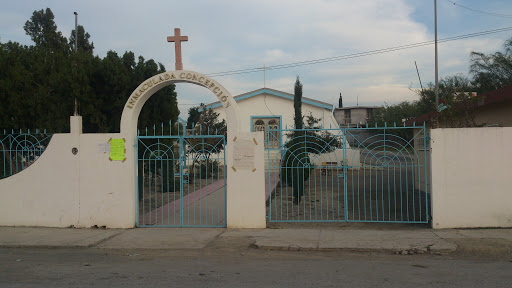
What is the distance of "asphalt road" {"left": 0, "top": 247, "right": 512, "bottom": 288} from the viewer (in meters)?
6.07

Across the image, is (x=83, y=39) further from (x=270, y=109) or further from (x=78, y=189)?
(x=78, y=189)

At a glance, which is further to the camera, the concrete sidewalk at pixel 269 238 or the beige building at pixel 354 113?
the beige building at pixel 354 113

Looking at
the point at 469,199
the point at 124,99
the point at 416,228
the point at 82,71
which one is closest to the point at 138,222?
the point at 124,99

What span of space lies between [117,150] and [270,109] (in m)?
20.5

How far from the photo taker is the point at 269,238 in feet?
29.1

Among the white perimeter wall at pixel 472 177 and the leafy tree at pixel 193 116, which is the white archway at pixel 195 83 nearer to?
the white perimeter wall at pixel 472 177

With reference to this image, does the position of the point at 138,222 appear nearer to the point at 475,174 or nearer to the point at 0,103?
the point at 0,103

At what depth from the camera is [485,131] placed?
9.41 metres

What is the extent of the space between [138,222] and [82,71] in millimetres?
4524

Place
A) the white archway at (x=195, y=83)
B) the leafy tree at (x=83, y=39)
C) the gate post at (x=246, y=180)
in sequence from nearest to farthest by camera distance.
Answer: the gate post at (x=246, y=180), the white archway at (x=195, y=83), the leafy tree at (x=83, y=39)

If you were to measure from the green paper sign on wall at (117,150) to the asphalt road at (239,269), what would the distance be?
2426 millimetres

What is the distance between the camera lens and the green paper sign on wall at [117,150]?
401 inches

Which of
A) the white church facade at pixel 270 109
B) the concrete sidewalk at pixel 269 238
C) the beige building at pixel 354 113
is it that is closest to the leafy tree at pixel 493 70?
the white church facade at pixel 270 109

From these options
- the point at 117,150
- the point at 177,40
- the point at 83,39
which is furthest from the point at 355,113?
the point at 117,150
